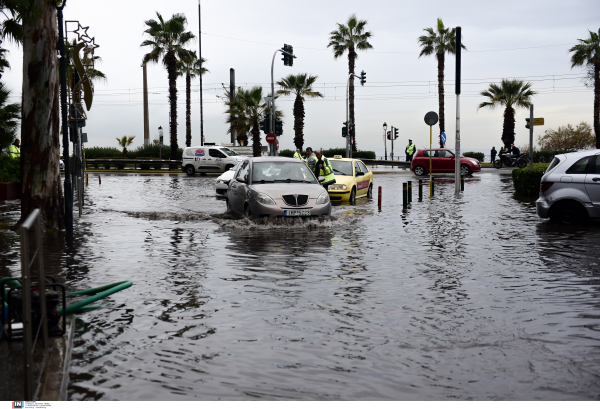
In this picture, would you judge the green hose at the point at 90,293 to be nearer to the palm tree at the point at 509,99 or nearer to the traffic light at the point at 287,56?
the traffic light at the point at 287,56

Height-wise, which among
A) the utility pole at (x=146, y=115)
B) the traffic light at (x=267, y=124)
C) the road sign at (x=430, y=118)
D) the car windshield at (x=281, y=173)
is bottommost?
the car windshield at (x=281, y=173)

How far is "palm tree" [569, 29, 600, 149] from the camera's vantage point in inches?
2152

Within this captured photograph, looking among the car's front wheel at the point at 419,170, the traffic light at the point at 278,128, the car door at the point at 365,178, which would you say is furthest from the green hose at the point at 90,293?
the car's front wheel at the point at 419,170

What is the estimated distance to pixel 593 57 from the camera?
180 ft

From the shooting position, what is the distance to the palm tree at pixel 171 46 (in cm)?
5572

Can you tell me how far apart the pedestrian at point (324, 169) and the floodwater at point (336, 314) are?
5841mm

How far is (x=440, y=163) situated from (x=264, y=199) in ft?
89.5

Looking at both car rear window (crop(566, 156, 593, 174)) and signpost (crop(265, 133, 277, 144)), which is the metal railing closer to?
car rear window (crop(566, 156, 593, 174))

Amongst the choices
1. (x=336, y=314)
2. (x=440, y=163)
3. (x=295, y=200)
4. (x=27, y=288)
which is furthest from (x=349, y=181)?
(x=440, y=163)

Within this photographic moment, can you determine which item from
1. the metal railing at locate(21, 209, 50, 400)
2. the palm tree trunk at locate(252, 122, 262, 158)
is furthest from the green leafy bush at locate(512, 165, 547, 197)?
the palm tree trunk at locate(252, 122, 262, 158)

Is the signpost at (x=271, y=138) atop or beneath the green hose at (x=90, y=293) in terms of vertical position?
atop

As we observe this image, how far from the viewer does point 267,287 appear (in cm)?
828

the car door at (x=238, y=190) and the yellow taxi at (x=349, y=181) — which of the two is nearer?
the car door at (x=238, y=190)
